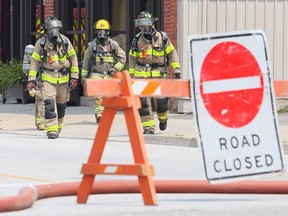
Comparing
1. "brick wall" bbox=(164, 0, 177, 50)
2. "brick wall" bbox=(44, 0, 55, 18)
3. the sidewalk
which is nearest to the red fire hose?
the sidewalk

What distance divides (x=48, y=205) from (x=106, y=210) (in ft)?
2.01

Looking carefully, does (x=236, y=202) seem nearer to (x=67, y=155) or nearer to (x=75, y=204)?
(x=75, y=204)

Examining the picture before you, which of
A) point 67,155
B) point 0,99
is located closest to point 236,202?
point 67,155

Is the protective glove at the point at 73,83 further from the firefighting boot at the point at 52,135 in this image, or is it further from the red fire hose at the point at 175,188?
the red fire hose at the point at 175,188

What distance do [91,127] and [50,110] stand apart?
2288mm

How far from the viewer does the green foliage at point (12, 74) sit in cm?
2811

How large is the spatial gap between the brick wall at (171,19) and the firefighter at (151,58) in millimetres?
4764

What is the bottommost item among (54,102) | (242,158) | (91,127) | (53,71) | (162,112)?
(91,127)

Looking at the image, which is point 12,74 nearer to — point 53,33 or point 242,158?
point 53,33

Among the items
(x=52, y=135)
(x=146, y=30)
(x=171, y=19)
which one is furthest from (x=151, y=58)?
(x=171, y=19)

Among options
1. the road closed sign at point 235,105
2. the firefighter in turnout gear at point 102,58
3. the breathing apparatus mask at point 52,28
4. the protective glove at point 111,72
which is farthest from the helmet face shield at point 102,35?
the road closed sign at point 235,105

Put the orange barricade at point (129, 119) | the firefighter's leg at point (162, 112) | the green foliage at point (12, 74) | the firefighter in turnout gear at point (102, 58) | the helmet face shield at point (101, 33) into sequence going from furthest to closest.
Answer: the green foliage at point (12, 74)
the firefighter in turnout gear at point (102, 58)
the helmet face shield at point (101, 33)
the firefighter's leg at point (162, 112)
the orange barricade at point (129, 119)

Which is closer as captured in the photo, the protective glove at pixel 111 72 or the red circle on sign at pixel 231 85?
the red circle on sign at pixel 231 85

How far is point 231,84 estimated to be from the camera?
392 inches
